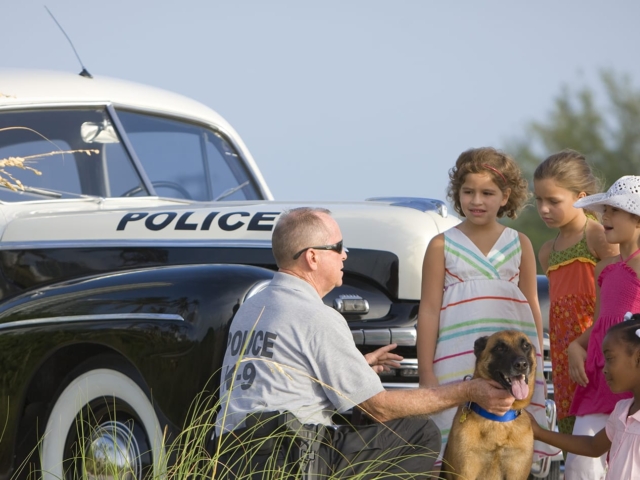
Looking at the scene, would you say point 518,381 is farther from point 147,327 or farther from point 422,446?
point 147,327

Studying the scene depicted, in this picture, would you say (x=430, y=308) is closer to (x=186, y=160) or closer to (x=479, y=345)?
(x=479, y=345)

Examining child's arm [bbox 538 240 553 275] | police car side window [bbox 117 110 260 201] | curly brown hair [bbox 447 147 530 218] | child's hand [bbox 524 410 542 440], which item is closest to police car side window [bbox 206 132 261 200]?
police car side window [bbox 117 110 260 201]

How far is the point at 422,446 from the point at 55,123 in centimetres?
309

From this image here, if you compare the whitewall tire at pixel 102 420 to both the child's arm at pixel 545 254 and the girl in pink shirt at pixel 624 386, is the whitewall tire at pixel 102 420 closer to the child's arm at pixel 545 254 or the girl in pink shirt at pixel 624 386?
the girl in pink shirt at pixel 624 386

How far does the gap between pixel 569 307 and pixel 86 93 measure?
10.1 ft

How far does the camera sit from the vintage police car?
4.05 metres

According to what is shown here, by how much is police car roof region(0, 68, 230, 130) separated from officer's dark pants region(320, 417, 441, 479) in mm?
2970

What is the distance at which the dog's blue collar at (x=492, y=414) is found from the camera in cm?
392

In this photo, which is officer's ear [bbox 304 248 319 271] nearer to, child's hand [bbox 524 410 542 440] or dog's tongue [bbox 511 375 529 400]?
dog's tongue [bbox 511 375 529 400]

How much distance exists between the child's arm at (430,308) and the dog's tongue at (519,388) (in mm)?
456

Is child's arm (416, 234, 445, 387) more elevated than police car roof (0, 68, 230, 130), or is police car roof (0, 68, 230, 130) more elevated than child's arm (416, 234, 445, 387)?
police car roof (0, 68, 230, 130)

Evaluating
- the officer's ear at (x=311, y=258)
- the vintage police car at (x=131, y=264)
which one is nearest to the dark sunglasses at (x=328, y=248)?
the officer's ear at (x=311, y=258)

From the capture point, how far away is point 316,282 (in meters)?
3.87

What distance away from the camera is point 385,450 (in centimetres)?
359
